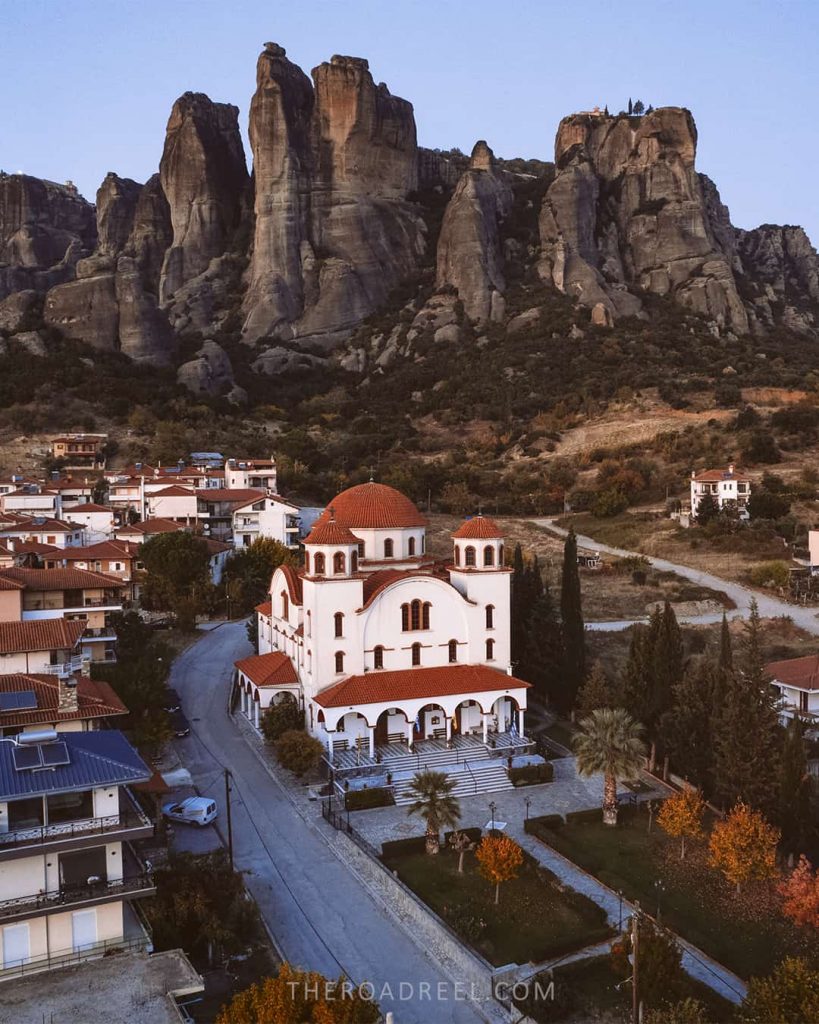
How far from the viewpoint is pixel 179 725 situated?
35.8 metres

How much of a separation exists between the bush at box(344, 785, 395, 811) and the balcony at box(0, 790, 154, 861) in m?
10.1

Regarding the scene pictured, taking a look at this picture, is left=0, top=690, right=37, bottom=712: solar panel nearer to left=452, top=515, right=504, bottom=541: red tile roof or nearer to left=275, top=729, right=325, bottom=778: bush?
left=275, top=729, right=325, bottom=778: bush

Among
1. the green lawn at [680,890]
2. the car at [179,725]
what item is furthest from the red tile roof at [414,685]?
the green lawn at [680,890]

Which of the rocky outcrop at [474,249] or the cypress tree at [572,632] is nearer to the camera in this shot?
the cypress tree at [572,632]

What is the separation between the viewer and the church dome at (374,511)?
38188mm

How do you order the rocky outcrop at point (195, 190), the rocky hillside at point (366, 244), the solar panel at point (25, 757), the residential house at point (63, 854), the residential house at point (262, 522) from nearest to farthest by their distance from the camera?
the residential house at point (63, 854) → the solar panel at point (25, 757) → the residential house at point (262, 522) → the rocky hillside at point (366, 244) → the rocky outcrop at point (195, 190)

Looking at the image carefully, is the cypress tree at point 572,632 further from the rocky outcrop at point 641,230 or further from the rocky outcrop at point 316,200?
the rocky outcrop at point 316,200

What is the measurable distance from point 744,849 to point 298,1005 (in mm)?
11876

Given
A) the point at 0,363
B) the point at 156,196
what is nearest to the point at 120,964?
the point at 0,363

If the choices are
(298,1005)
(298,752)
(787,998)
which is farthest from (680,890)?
(298,752)

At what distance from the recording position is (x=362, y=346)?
388ft

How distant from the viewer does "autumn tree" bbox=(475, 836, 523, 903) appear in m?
21.8

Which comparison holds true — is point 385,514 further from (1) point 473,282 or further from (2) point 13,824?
(1) point 473,282

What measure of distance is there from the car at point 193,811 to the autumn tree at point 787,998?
16.3 meters
